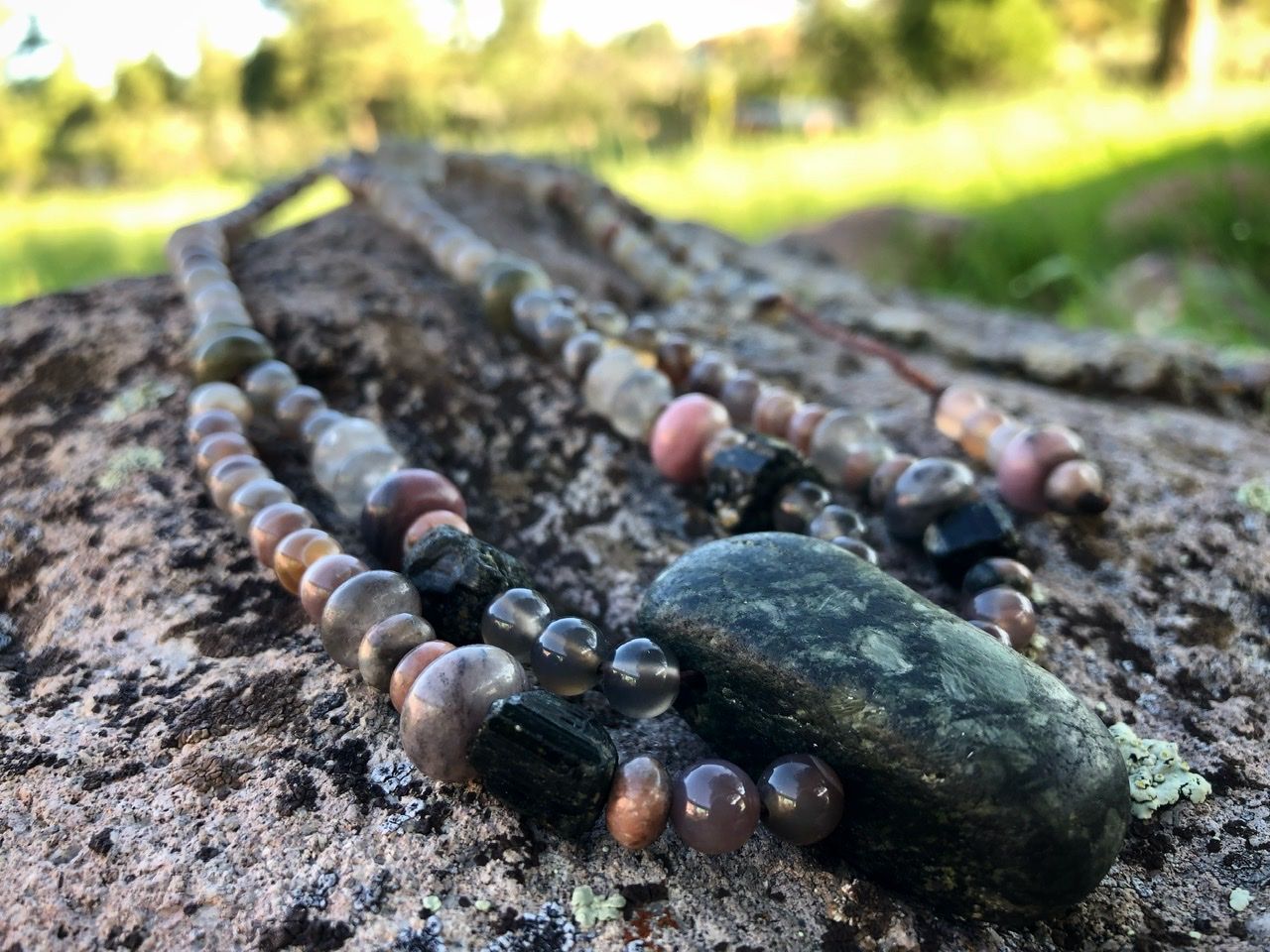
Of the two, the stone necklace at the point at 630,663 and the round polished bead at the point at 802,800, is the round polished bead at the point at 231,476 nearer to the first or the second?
the stone necklace at the point at 630,663

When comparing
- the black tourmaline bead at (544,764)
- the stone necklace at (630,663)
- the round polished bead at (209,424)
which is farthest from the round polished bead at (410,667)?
the round polished bead at (209,424)

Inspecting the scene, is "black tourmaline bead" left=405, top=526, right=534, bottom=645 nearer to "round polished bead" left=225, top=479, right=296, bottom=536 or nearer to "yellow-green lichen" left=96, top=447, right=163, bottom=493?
"round polished bead" left=225, top=479, right=296, bottom=536

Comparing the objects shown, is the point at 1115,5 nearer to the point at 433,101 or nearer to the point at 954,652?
the point at 433,101

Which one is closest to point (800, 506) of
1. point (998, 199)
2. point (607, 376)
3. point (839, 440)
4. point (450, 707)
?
point (839, 440)

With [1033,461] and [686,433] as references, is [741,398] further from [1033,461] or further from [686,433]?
[1033,461]

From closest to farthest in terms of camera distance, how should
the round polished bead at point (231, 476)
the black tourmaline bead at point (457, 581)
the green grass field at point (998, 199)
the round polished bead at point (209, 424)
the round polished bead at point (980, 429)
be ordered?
the black tourmaline bead at point (457, 581) < the round polished bead at point (231, 476) < the round polished bead at point (209, 424) < the round polished bead at point (980, 429) < the green grass field at point (998, 199)

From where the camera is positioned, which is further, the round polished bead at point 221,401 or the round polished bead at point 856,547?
the round polished bead at point 221,401
